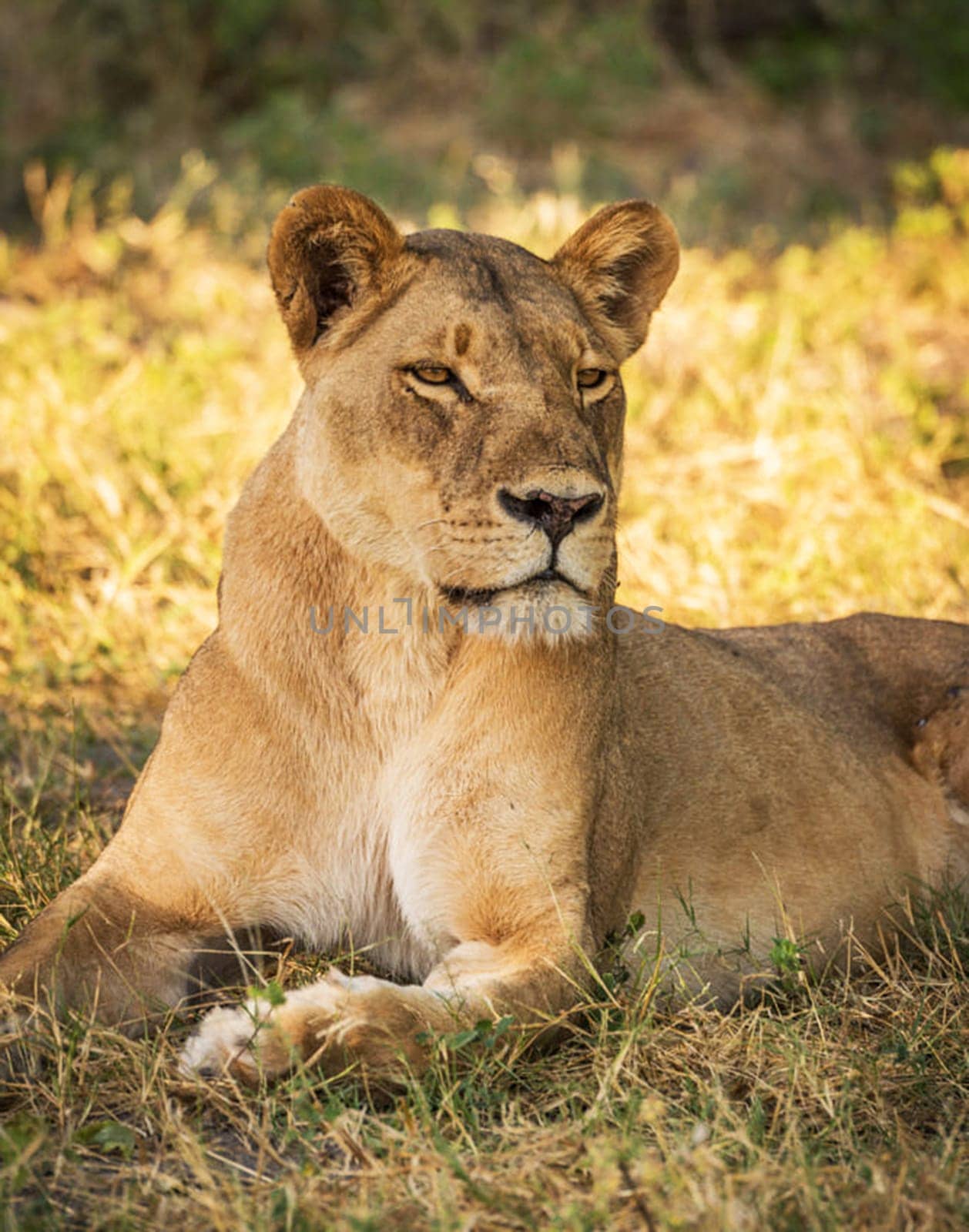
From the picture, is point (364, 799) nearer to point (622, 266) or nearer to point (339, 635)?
point (339, 635)

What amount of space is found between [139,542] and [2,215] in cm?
402

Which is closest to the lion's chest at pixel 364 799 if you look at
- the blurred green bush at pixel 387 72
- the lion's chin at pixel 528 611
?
the lion's chin at pixel 528 611

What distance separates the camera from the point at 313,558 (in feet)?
9.64

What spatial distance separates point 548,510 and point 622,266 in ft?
3.21

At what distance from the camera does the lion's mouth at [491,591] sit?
8.59ft

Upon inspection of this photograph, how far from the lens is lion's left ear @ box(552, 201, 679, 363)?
10.6 ft

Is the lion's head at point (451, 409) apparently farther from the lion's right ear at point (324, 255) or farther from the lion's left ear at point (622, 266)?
the lion's left ear at point (622, 266)

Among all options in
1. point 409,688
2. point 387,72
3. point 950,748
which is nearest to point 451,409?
point 409,688

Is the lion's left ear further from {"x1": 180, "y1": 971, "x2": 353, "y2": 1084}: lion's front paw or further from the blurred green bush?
the blurred green bush

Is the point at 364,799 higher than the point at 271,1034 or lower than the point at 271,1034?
higher

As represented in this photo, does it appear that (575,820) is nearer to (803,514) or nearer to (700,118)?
(803,514)

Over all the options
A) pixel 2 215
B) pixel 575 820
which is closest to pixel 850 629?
pixel 575 820

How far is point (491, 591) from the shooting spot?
2670 millimetres

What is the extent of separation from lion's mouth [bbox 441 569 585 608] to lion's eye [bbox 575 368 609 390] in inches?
19.2
